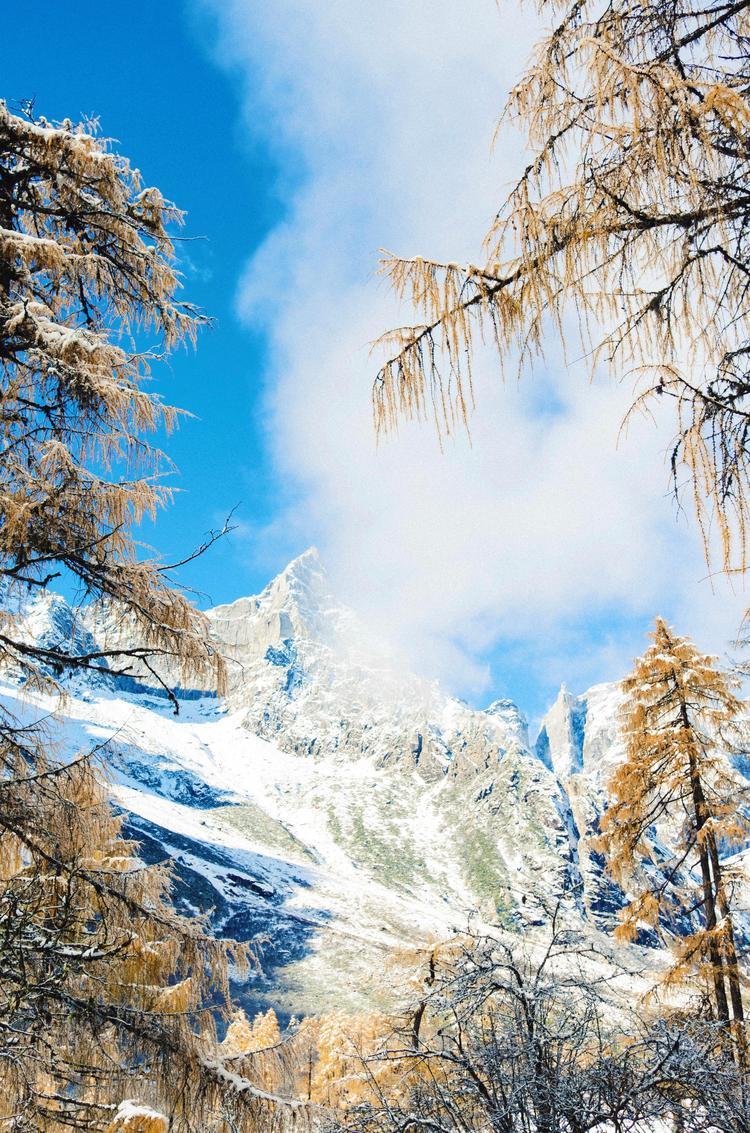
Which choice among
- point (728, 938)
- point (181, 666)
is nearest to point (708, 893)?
point (728, 938)

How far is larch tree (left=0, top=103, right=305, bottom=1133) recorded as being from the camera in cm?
414

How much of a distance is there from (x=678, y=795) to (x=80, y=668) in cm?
951

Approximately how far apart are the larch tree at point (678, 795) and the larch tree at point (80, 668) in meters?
7.69

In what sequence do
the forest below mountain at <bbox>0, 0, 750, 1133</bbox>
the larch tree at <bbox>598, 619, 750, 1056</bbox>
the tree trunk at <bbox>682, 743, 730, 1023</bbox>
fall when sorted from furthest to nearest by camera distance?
1. the larch tree at <bbox>598, 619, 750, 1056</bbox>
2. the tree trunk at <bbox>682, 743, 730, 1023</bbox>
3. the forest below mountain at <bbox>0, 0, 750, 1133</bbox>

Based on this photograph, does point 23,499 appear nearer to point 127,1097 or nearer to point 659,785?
point 127,1097

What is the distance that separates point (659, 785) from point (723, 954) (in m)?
2.40

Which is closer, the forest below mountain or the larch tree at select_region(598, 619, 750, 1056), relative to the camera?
the forest below mountain

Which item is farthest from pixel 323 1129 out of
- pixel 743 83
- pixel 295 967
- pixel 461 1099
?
pixel 295 967

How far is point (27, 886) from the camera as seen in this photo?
4016mm

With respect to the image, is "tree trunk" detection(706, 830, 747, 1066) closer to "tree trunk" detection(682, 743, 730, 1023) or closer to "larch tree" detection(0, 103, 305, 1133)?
"tree trunk" detection(682, 743, 730, 1023)

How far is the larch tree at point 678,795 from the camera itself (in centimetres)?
972

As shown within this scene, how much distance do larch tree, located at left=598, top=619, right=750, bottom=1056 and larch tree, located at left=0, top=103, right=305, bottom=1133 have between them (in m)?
7.69

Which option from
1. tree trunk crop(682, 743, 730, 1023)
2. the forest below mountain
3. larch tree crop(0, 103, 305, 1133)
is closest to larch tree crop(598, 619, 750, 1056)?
tree trunk crop(682, 743, 730, 1023)

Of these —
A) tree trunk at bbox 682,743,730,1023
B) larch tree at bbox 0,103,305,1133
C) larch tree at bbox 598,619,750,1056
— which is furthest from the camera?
larch tree at bbox 598,619,750,1056
